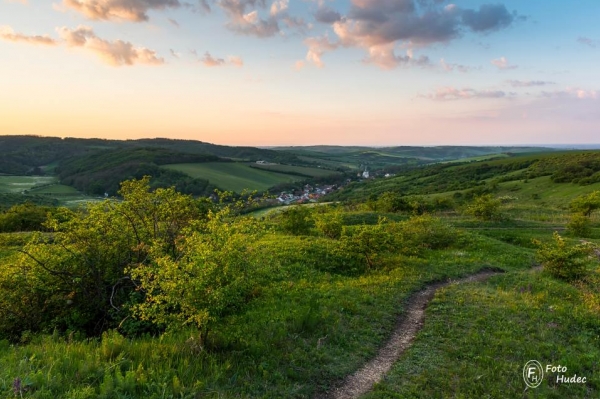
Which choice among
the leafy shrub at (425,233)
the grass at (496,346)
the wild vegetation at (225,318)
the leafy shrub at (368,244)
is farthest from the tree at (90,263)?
the leafy shrub at (425,233)

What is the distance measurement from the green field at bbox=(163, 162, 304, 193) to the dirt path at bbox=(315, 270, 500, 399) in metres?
114

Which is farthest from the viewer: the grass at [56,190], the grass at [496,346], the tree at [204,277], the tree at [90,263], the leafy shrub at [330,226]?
the grass at [56,190]

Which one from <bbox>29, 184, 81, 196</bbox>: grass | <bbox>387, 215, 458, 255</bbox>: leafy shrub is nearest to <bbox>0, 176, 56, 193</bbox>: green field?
<bbox>29, 184, 81, 196</bbox>: grass

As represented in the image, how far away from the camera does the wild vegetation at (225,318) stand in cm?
812

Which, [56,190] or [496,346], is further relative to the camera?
[56,190]

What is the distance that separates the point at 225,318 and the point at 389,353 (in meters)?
5.58

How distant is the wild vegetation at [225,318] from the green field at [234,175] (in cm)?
11302

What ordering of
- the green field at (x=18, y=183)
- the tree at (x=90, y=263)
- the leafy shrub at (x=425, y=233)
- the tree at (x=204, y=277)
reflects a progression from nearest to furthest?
the tree at (x=204, y=277) → the tree at (x=90, y=263) → the leafy shrub at (x=425, y=233) → the green field at (x=18, y=183)

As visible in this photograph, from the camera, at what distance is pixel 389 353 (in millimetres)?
10547

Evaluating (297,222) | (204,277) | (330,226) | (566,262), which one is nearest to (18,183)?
(297,222)

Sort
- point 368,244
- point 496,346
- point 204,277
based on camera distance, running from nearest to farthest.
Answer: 1. point 204,277
2. point 496,346
3. point 368,244

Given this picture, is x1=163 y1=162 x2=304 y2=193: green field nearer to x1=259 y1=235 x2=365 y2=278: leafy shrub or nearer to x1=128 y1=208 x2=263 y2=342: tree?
x1=259 y1=235 x2=365 y2=278: leafy shrub

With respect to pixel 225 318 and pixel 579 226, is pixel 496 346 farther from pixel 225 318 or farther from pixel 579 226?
pixel 579 226

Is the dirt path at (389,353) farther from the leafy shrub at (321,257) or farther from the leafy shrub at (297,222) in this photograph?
the leafy shrub at (297,222)
